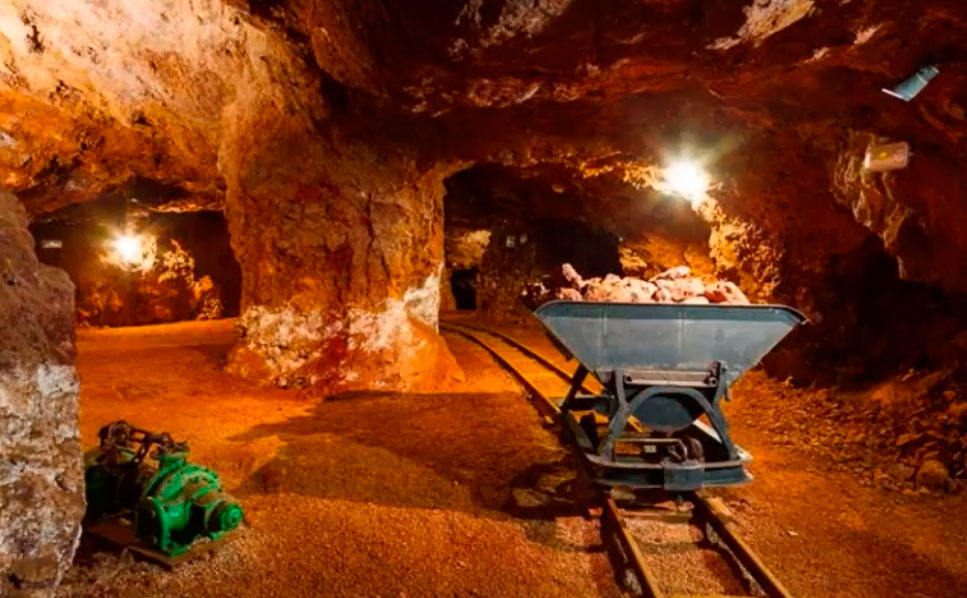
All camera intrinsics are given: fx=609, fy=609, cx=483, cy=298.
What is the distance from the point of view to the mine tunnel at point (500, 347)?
4148 millimetres

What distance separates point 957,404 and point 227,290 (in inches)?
811

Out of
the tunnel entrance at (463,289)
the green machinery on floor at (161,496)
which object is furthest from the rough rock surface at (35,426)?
the tunnel entrance at (463,289)

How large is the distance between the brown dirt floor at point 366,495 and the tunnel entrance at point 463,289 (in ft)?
55.1

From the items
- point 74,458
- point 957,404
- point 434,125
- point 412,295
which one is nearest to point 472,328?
point 412,295

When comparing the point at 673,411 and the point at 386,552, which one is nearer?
the point at 386,552

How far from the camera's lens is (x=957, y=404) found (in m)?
6.84

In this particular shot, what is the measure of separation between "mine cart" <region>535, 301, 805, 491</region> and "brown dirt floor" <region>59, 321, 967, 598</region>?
67 cm

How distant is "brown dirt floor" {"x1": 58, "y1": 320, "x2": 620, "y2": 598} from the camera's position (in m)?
3.99

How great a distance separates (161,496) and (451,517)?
7.06ft

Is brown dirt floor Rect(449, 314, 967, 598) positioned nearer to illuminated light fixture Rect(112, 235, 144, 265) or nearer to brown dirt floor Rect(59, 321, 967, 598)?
brown dirt floor Rect(59, 321, 967, 598)

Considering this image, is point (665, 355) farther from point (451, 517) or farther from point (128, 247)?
point (128, 247)

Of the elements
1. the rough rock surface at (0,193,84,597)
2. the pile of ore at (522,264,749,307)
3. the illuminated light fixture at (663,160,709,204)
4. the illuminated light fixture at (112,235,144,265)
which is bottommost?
the rough rock surface at (0,193,84,597)

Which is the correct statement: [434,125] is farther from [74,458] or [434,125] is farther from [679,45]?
[74,458]

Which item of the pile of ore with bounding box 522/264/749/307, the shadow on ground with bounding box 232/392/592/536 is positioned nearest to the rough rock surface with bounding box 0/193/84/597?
the shadow on ground with bounding box 232/392/592/536
